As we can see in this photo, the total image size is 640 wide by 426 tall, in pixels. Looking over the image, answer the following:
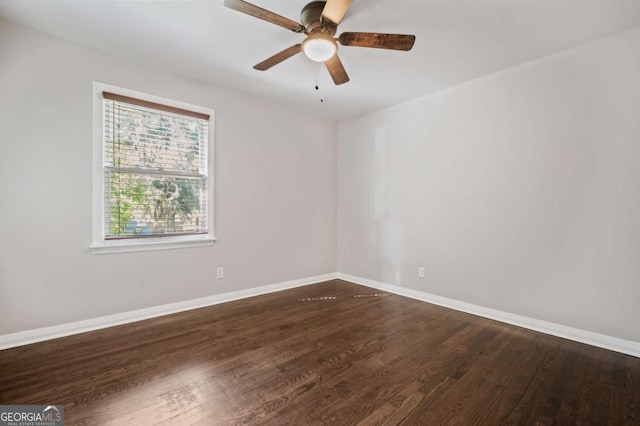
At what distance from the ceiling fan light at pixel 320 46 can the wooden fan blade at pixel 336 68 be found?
0.47 ft

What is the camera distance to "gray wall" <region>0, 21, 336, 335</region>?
7.76 ft

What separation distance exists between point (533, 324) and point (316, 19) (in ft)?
10.9

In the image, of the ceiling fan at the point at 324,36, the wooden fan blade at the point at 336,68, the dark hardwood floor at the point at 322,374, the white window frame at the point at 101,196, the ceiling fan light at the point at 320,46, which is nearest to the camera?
the dark hardwood floor at the point at 322,374

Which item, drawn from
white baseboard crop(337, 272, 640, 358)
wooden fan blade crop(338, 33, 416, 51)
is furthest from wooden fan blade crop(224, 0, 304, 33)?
white baseboard crop(337, 272, 640, 358)

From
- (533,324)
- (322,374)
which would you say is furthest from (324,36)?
(533,324)

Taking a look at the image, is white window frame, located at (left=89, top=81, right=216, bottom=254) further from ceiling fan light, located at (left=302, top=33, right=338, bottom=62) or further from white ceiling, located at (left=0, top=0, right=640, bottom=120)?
ceiling fan light, located at (left=302, top=33, right=338, bottom=62)

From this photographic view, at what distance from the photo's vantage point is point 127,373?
78.5 inches

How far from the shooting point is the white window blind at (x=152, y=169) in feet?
9.25

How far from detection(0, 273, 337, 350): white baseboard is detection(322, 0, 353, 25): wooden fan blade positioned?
10.1 feet

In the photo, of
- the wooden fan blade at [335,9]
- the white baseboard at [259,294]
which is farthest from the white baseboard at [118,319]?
the wooden fan blade at [335,9]

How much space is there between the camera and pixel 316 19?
2.06 metres

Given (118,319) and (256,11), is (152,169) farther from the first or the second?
(256,11)

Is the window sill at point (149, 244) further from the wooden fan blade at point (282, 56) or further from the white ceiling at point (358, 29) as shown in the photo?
the wooden fan blade at point (282, 56)

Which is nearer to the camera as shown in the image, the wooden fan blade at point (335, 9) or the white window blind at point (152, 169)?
the wooden fan blade at point (335, 9)
